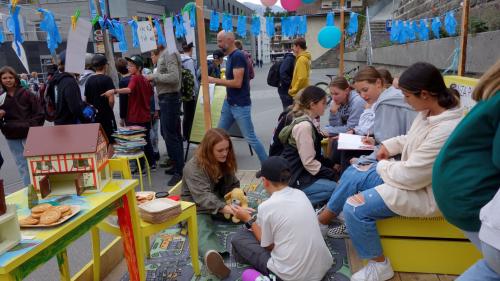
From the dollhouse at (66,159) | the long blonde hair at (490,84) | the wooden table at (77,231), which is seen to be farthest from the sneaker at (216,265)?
the long blonde hair at (490,84)

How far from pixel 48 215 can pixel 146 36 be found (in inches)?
143

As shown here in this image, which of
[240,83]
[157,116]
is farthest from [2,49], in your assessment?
[240,83]

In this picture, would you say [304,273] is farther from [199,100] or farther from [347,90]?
[199,100]

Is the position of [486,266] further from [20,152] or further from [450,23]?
[450,23]

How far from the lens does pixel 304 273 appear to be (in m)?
2.29

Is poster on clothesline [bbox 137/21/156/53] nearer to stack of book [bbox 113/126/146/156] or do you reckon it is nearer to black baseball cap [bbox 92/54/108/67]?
black baseball cap [bbox 92/54/108/67]

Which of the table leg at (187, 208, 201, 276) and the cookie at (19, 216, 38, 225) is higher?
the cookie at (19, 216, 38, 225)

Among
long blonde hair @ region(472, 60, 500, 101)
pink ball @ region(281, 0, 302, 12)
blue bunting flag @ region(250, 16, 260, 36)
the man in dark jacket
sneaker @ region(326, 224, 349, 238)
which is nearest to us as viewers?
long blonde hair @ region(472, 60, 500, 101)

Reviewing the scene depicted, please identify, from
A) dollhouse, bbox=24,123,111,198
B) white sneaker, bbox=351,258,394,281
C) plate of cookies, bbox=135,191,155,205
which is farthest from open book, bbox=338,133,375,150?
dollhouse, bbox=24,123,111,198

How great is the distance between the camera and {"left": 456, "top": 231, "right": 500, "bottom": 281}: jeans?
1225 millimetres

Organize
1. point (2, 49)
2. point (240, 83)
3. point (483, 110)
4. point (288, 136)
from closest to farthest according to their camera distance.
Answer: point (483, 110)
point (288, 136)
point (240, 83)
point (2, 49)

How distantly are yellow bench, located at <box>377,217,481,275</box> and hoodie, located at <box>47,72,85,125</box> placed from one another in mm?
3326

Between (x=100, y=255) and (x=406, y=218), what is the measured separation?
6.97 ft

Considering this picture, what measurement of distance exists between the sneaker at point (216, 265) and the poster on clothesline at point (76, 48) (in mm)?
1602
